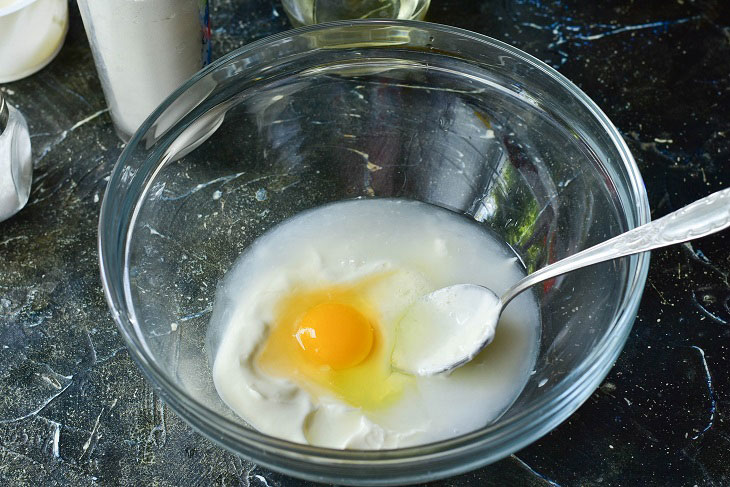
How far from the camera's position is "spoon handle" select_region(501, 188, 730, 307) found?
1.41m

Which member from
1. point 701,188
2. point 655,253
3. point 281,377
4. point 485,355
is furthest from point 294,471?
point 701,188

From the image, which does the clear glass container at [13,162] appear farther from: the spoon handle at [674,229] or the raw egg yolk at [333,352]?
the spoon handle at [674,229]

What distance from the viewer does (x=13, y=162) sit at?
187cm

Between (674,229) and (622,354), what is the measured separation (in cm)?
39

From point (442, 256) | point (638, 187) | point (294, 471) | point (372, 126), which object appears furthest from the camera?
point (372, 126)

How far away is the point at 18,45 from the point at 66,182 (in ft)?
1.10

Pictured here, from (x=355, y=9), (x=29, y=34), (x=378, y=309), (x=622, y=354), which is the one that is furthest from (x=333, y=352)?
(x=29, y=34)

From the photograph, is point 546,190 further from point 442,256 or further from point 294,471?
point 294,471

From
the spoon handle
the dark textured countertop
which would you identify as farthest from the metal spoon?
the dark textured countertop

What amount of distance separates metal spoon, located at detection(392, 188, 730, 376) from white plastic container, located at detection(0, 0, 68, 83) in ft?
3.48

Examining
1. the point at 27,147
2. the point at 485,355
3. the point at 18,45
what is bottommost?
the point at 485,355

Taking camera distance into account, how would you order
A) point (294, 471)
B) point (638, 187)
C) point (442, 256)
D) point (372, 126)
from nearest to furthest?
point (294, 471), point (638, 187), point (442, 256), point (372, 126)

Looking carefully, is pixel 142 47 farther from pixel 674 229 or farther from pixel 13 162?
pixel 674 229

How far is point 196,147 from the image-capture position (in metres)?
1.79
